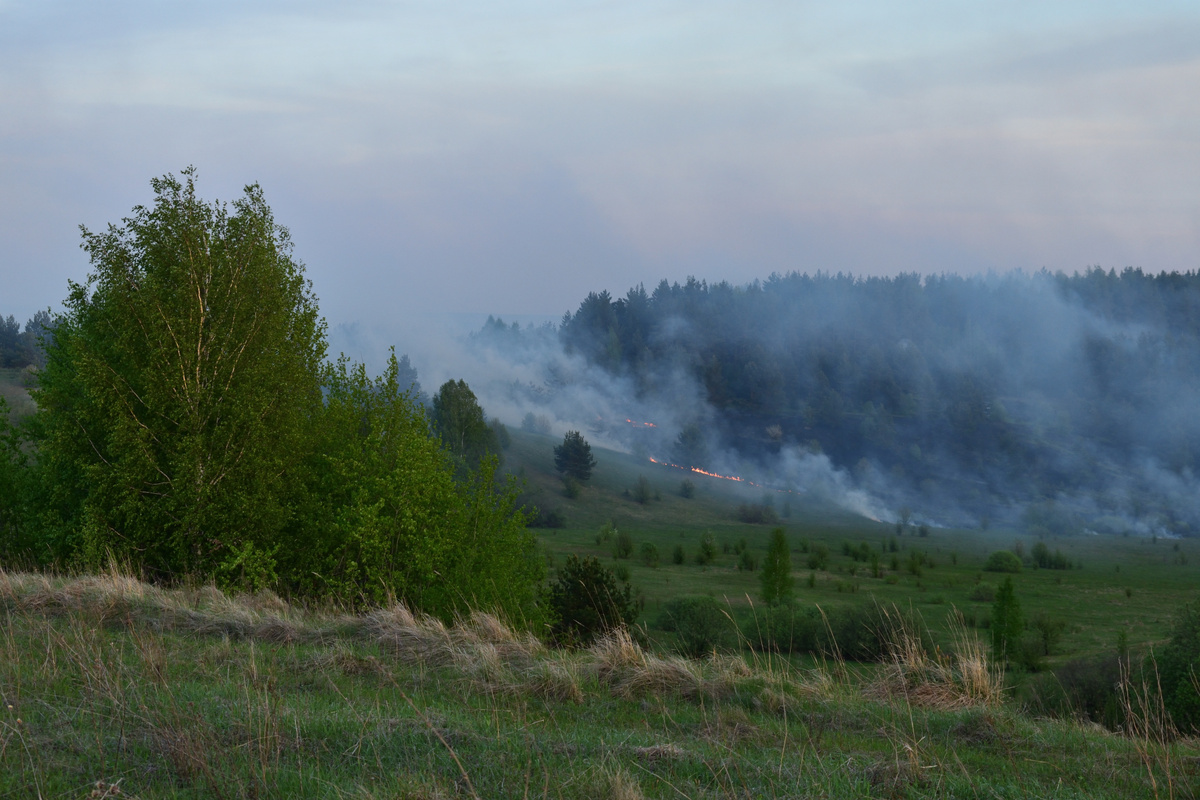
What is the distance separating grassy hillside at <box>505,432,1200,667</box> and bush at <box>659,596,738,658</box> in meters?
1.55

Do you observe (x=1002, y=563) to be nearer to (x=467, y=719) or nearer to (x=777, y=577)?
(x=777, y=577)

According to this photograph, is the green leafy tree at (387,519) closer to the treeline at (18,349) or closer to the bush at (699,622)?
the bush at (699,622)

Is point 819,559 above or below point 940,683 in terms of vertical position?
below

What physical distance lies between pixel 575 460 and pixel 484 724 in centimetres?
13897

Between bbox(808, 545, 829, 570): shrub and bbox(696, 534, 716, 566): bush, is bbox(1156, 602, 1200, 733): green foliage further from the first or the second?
bbox(696, 534, 716, 566): bush

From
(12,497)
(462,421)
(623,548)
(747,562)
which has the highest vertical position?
(12,497)

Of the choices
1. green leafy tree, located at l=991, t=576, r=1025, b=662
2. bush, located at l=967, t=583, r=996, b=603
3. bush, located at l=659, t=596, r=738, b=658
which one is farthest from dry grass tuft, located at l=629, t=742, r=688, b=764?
bush, located at l=967, t=583, r=996, b=603

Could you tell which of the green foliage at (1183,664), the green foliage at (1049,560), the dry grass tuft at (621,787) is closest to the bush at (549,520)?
the green foliage at (1049,560)

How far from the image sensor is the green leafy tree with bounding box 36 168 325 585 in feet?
65.5

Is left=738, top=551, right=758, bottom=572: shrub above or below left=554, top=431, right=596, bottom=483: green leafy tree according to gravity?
below

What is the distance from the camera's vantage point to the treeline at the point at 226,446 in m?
20.1

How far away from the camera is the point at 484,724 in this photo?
6328mm

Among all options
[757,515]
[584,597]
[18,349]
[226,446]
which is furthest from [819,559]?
[18,349]

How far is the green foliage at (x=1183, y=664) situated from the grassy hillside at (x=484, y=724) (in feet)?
90.7
